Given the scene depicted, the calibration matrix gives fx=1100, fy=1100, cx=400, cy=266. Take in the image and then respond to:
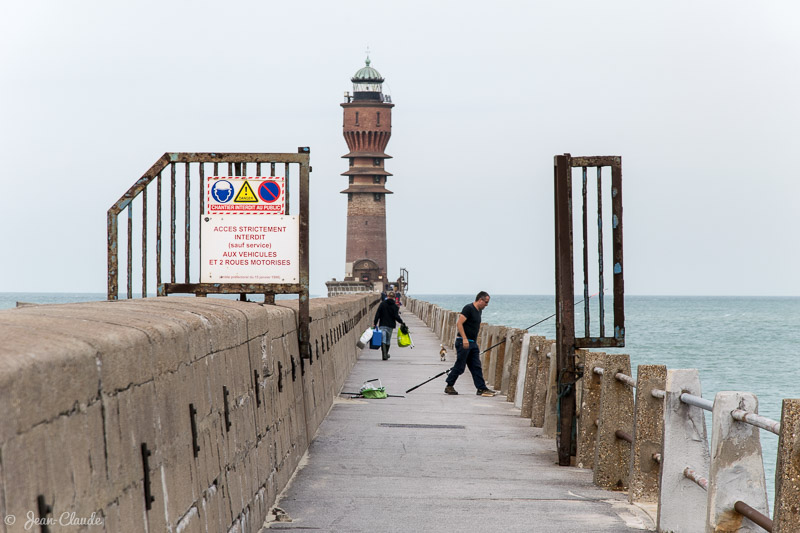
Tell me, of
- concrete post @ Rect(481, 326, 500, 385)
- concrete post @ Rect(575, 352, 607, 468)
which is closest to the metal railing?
concrete post @ Rect(575, 352, 607, 468)

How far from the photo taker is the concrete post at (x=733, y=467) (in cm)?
609

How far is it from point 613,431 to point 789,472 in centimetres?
391

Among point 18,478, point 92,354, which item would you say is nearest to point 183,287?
point 92,354

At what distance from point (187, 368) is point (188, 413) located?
214mm

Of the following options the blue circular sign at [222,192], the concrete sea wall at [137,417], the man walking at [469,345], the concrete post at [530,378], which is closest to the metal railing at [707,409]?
the concrete sea wall at [137,417]

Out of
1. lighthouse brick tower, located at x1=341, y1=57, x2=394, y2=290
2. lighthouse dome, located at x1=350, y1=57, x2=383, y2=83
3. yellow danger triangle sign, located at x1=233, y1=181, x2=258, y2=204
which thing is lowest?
yellow danger triangle sign, located at x1=233, y1=181, x2=258, y2=204

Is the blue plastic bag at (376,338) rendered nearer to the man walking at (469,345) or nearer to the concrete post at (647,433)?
the man walking at (469,345)

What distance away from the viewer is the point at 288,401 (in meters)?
8.98

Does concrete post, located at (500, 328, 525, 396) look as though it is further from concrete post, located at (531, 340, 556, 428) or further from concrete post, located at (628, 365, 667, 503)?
concrete post, located at (628, 365, 667, 503)

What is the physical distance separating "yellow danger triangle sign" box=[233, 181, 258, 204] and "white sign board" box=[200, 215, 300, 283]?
0.13 metres

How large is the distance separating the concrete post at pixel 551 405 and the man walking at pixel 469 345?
209 inches

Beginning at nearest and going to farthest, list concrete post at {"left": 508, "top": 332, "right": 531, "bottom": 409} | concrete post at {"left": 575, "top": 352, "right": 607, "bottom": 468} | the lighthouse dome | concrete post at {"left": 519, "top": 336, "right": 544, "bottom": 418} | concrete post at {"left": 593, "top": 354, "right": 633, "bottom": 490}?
concrete post at {"left": 593, "top": 354, "right": 633, "bottom": 490}, concrete post at {"left": 575, "top": 352, "right": 607, "bottom": 468}, concrete post at {"left": 519, "top": 336, "right": 544, "bottom": 418}, concrete post at {"left": 508, "top": 332, "right": 531, "bottom": 409}, the lighthouse dome

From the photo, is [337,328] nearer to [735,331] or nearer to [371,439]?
[371,439]

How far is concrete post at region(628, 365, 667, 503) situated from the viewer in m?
7.95
